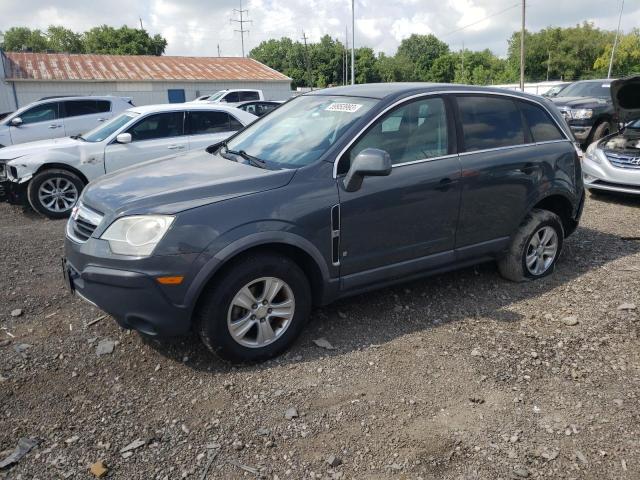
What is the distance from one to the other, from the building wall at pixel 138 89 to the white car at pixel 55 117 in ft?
63.6

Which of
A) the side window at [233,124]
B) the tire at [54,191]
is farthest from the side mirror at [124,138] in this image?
→ the side window at [233,124]

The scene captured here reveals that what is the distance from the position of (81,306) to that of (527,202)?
389cm

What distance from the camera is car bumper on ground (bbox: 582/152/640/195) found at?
759cm

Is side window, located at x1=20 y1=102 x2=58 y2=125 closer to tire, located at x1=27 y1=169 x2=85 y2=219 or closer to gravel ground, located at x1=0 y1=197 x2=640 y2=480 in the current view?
tire, located at x1=27 y1=169 x2=85 y2=219

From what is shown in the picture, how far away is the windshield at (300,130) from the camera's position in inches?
146

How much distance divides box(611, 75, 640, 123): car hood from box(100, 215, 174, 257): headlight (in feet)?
23.4

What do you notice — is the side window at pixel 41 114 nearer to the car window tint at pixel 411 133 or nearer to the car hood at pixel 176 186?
the car hood at pixel 176 186

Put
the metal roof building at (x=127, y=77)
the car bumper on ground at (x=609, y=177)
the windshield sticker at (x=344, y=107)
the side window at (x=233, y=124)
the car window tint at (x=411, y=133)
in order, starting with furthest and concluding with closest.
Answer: the metal roof building at (x=127, y=77) < the side window at (x=233, y=124) < the car bumper on ground at (x=609, y=177) < the windshield sticker at (x=344, y=107) < the car window tint at (x=411, y=133)

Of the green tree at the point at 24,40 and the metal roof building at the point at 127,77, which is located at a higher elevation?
the green tree at the point at 24,40

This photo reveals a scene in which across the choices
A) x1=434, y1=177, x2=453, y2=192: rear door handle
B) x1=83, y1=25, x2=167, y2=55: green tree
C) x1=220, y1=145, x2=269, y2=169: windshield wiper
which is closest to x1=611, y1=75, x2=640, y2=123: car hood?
x1=434, y1=177, x2=453, y2=192: rear door handle

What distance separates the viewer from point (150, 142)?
7789mm

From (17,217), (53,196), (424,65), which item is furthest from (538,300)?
(424,65)

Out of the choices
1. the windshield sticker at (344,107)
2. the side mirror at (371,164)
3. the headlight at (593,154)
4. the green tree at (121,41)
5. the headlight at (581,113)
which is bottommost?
the headlight at (593,154)

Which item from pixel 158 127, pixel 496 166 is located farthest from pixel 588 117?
pixel 158 127
